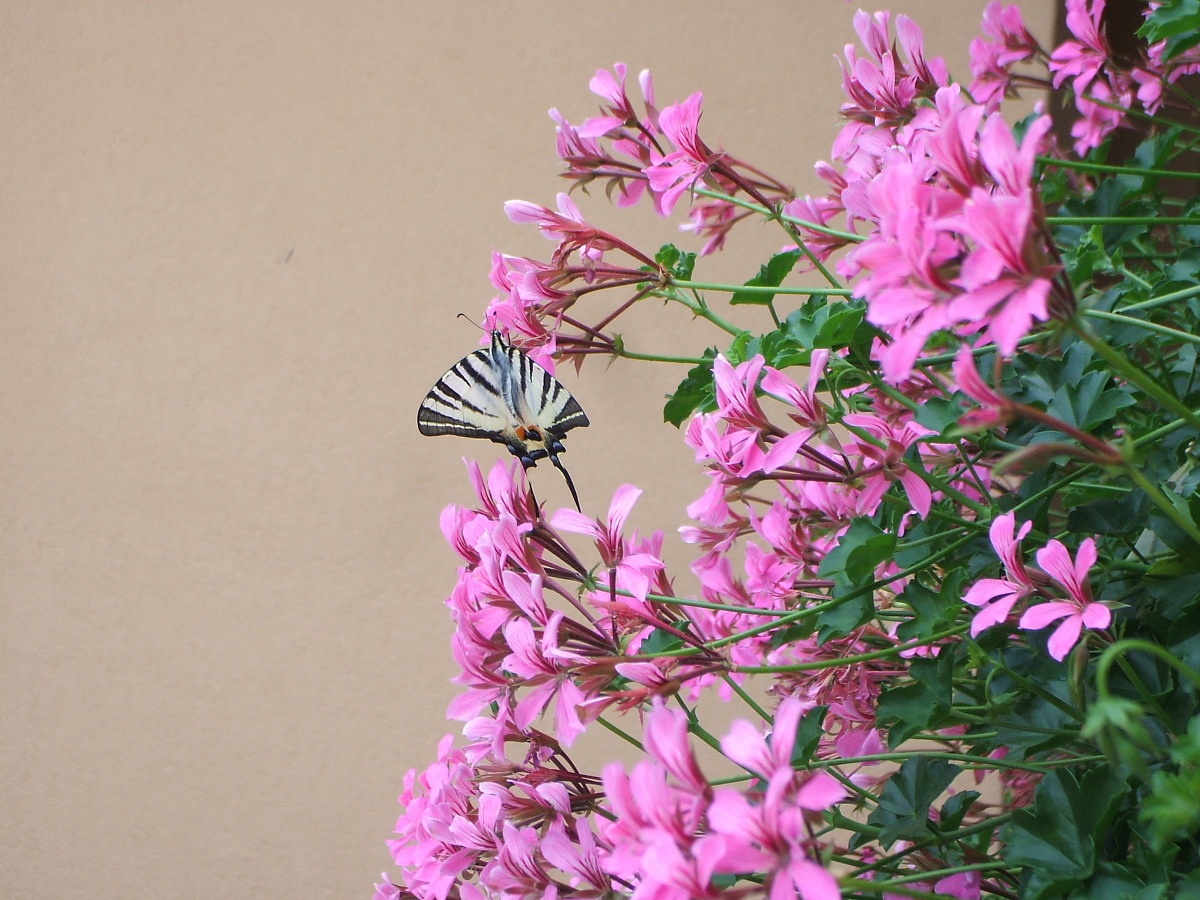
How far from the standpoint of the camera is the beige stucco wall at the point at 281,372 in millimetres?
1413

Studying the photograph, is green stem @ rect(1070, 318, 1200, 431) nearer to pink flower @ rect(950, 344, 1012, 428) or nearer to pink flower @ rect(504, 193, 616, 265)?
pink flower @ rect(950, 344, 1012, 428)

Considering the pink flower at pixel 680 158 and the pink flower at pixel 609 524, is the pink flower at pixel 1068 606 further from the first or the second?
the pink flower at pixel 680 158

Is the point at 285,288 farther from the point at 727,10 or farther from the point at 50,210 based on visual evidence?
the point at 727,10

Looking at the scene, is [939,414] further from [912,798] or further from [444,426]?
[444,426]

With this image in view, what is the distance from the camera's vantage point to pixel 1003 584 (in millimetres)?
492

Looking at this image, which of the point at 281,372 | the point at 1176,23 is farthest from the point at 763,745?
the point at 281,372

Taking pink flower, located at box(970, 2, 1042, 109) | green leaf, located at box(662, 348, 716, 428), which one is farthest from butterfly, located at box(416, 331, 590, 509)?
pink flower, located at box(970, 2, 1042, 109)

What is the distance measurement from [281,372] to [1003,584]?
1.16m

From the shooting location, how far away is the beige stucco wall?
141 cm

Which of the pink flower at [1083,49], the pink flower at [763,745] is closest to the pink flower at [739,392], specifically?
the pink flower at [763,745]

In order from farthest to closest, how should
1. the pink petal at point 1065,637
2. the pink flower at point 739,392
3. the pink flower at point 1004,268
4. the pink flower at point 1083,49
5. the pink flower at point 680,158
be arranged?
the pink flower at point 1083,49
the pink flower at point 680,158
the pink flower at point 739,392
the pink petal at point 1065,637
the pink flower at point 1004,268

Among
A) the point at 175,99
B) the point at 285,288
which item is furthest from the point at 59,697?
the point at 175,99

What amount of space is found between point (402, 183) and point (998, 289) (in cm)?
121

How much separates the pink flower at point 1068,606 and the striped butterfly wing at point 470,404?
0.35m
